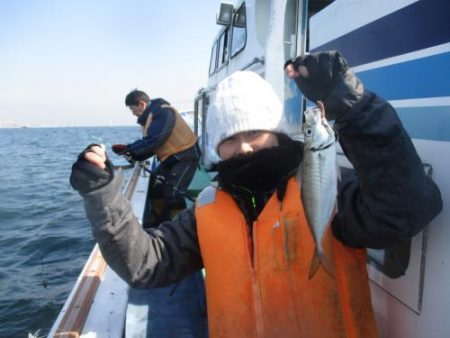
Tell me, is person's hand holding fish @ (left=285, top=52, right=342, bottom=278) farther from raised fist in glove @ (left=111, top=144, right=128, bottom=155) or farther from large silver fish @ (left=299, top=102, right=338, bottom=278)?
raised fist in glove @ (left=111, top=144, right=128, bottom=155)

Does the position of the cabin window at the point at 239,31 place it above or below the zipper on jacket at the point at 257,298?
above

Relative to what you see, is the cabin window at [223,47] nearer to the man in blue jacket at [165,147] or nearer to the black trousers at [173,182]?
the man in blue jacket at [165,147]

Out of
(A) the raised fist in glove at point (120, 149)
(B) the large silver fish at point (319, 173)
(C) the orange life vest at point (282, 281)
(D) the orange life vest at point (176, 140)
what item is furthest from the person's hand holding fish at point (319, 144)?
(D) the orange life vest at point (176, 140)

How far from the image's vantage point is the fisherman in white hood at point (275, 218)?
4.88ft

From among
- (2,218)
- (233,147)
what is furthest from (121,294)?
(2,218)

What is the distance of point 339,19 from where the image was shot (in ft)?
7.76

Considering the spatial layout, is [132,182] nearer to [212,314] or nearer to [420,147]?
[212,314]

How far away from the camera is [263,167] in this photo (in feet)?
6.20

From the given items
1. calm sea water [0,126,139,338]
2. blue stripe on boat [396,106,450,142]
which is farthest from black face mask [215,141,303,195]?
calm sea water [0,126,139,338]

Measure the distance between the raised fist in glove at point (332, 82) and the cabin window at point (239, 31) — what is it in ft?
14.5

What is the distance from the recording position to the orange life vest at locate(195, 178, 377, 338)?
181 centimetres

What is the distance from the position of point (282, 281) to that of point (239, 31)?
5.24 m

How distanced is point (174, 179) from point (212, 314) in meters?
4.55

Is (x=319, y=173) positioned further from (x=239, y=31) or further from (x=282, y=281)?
(x=239, y=31)
